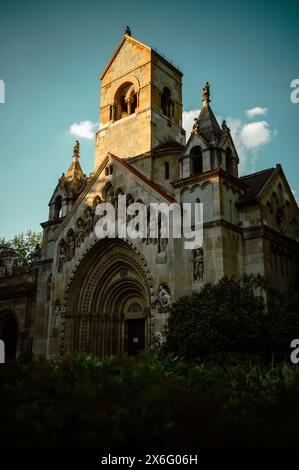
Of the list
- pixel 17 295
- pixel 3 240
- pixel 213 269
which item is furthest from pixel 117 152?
pixel 3 240

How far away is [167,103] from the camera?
34688 mm

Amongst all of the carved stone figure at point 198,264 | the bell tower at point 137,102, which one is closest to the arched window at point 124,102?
the bell tower at point 137,102

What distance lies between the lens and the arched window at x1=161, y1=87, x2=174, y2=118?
1348 inches

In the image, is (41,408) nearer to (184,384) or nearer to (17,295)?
(184,384)

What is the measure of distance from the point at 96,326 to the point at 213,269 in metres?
8.75

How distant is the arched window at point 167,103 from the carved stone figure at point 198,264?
616 inches

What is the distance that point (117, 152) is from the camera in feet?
109

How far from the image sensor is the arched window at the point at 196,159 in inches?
982

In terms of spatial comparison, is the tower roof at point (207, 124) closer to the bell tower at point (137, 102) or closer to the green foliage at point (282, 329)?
the bell tower at point (137, 102)

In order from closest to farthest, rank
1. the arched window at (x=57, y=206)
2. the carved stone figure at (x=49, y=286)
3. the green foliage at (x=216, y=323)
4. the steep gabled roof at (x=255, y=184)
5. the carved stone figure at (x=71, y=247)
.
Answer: the green foliage at (x=216, y=323), the steep gabled roof at (x=255, y=184), the carved stone figure at (x=71, y=247), the carved stone figure at (x=49, y=286), the arched window at (x=57, y=206)

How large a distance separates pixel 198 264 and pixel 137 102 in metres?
16.4

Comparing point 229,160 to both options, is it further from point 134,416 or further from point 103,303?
point 134,416

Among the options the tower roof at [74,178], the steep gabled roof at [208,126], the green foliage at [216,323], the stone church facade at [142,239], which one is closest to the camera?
the green foliage at [216,323]

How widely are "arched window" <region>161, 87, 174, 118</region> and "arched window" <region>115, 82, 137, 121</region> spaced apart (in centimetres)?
219
